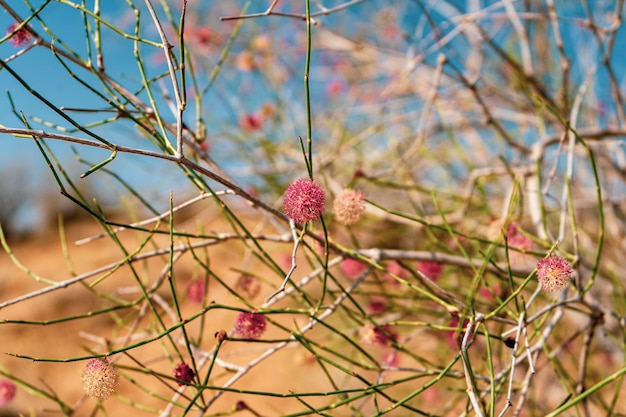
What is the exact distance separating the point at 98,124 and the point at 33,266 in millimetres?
5055

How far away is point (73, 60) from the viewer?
77 cm

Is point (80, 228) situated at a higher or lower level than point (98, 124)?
higher

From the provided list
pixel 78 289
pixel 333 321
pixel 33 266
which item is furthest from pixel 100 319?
pixel 333 321

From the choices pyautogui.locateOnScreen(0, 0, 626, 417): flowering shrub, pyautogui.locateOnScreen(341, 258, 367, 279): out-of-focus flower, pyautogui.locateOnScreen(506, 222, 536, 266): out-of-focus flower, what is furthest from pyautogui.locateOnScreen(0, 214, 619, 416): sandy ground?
pyautogui.locateOnScreen(506, 222, 536, 266): out-of-focus flower

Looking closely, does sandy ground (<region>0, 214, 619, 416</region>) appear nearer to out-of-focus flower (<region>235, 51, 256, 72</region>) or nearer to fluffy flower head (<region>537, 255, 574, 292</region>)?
out-of-focus flower (<region>235, 51, 256, 72</region>)

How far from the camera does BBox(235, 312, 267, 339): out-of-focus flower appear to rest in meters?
0.68

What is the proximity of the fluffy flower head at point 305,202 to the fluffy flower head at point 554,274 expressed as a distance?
0.76 ft

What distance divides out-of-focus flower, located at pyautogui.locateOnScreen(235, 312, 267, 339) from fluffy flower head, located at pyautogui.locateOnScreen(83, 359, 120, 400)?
159mm

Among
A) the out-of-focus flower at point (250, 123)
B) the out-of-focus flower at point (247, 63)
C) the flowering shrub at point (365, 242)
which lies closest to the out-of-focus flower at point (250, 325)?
the flowering shrub at point (365, 242)

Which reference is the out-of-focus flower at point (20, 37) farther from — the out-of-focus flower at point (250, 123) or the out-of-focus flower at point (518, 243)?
the out-of-focus flower at point (250, 123)

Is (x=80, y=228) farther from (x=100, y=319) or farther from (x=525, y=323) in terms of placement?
(x=525, y=323)

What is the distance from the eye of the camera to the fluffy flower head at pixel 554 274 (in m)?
0.55

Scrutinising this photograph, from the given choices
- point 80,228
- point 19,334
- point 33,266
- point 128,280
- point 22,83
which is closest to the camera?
point 22,83

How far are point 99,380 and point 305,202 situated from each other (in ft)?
0.89
